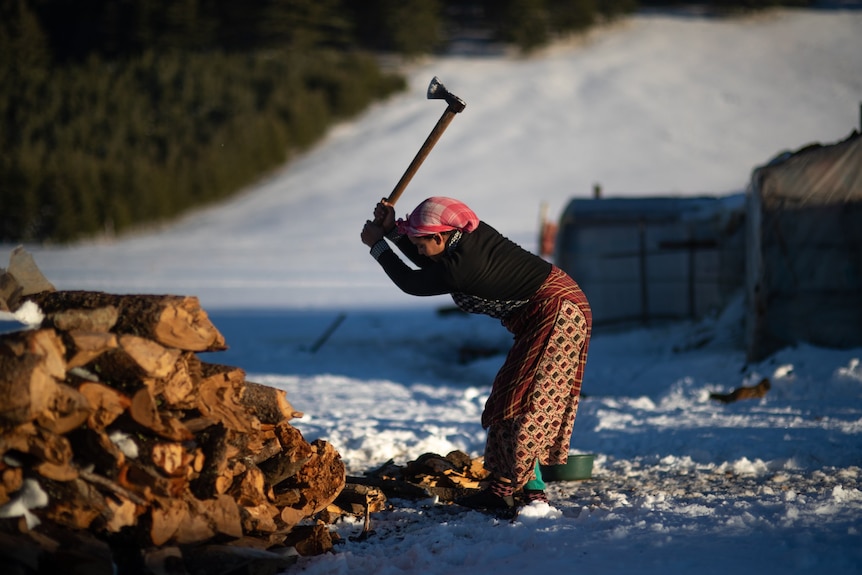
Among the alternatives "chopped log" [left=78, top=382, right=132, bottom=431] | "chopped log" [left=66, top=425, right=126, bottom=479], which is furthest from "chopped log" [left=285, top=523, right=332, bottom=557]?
"chopped log" [left=78, top=382, right=132, bottom=431]

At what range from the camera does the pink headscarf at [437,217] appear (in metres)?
3.78

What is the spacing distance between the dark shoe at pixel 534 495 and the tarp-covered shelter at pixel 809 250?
16.8ft

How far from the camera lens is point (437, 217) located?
12.4 feet

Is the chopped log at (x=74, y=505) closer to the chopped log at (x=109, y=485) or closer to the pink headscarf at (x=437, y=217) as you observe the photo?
the chopped log at (x=109, y=485)

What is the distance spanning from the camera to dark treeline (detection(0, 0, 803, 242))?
30.6 meters

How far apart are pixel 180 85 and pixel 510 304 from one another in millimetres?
36833

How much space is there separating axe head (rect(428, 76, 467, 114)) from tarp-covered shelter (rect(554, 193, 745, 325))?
7094 mm

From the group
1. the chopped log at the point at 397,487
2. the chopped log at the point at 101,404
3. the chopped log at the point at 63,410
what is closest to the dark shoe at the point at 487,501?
the chopped log at the point at 397,487

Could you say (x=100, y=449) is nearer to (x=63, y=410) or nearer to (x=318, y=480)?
(x=63, y=410)

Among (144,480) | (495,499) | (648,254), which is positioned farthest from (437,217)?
(648,254)

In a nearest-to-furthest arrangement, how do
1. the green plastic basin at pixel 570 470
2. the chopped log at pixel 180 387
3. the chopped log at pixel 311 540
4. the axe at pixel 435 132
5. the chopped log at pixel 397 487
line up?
1. the chopped log at pixel 180 387
2. the chopped log at pixel 311 540
3. the axe at pixel 435 132
4. the chopped log at pixel 397 487
5. the green plastic basin at pixel 570 470

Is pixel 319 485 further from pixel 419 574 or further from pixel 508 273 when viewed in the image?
pixel 508 273

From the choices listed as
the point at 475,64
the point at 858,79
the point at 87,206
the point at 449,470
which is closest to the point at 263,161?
the point at 87,206

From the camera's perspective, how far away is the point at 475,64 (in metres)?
43.4
